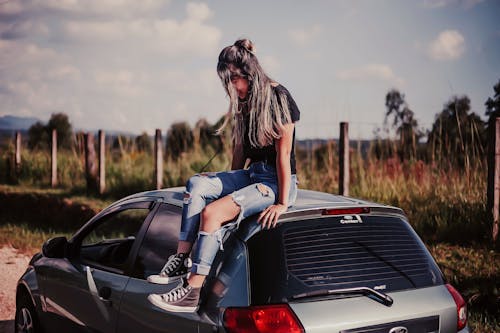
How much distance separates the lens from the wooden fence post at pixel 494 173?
8.91 meters

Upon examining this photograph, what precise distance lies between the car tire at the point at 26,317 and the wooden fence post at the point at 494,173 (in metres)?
6.13

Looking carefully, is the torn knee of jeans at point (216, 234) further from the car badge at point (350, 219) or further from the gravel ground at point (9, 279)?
the gravel ground at point (9, 279)

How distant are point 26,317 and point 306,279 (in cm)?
334

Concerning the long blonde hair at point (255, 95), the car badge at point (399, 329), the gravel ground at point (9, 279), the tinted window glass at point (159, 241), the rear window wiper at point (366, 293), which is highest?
the long blonde hair at point (255, 95)

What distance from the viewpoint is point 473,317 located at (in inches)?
254

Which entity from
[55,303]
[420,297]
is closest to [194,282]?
[420,297]

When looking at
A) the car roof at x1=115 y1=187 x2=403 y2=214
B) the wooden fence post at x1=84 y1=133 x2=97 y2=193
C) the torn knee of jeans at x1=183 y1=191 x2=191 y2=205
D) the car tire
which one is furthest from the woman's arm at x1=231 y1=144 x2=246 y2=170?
the wooden fence post at x1=84 y1=133 x2=97 y2=193

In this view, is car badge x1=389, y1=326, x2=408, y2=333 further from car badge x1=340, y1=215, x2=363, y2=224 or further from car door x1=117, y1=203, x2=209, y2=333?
car door x1=117, y1=203, x2=209, y2=333

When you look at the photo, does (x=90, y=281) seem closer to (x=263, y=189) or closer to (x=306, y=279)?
(x=263, y=189)

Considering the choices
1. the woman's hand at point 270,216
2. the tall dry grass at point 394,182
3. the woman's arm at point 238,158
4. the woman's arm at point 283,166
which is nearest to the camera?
the woman's hand at point 270,216

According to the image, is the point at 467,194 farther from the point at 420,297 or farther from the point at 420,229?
the point at 420,297

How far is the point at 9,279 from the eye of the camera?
9.17 meters

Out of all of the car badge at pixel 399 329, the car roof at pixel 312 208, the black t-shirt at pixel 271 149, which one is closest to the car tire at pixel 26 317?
the car roof at pixel 312 208

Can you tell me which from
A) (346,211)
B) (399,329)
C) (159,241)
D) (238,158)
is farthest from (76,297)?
(399,329)
